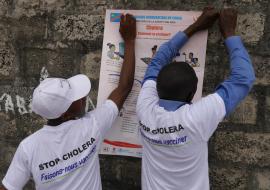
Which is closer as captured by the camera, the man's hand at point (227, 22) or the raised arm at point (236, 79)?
the raised arm at point (236, 79)

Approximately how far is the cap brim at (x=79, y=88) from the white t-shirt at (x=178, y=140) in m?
0.34

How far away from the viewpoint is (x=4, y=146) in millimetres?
2990

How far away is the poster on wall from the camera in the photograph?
2354 millimetres

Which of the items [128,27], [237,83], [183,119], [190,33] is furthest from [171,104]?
[128,27]

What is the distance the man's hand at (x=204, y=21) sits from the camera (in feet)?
7.35

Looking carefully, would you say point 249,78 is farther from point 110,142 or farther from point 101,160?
point 101,160

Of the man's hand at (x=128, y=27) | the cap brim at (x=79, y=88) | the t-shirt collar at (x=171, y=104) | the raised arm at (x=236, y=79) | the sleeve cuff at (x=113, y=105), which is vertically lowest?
the sleeve cuff at (x=113, y=105)

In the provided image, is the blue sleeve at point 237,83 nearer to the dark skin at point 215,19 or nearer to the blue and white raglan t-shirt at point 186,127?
the blue and white raglan t-shirt at point 186,127

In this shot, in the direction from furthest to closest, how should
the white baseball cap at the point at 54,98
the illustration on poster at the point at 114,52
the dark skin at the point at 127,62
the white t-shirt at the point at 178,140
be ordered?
1. the illustration on poster at the point at 114,52
2. the dark skin at the point at 127,62
3. the white baseball cap at the point at 54,98
4. the white t-shirt at the point at 178,140

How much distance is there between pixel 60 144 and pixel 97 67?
2.55ft

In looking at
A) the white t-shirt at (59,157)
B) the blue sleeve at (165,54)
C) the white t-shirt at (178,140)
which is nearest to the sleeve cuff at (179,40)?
the blue sleeve at (165,54)

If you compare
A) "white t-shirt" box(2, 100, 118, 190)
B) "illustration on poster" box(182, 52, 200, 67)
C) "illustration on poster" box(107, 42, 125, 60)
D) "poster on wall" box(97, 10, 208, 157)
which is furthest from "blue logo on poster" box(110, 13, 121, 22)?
"white t-shirt" box(2, 100, 118, 190)

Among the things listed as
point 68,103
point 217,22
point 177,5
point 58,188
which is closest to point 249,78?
point 217,22

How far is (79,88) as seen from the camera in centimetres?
214
